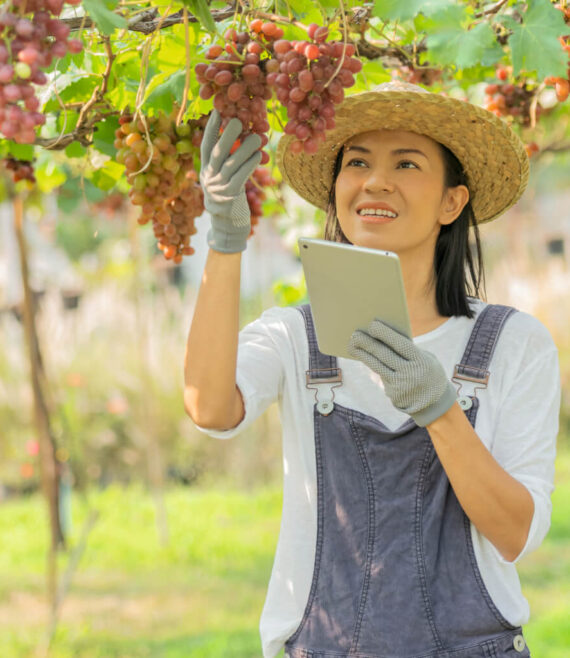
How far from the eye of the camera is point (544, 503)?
1.46 m

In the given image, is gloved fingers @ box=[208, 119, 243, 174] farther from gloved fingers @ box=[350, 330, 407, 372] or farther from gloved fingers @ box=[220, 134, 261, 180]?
gloved fingers @ box=[350, 330, 407, 372]

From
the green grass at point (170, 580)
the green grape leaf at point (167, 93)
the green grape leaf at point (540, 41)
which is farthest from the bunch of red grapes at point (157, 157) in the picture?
the green grass at point (170, 580)

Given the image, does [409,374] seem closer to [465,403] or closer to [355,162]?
[465,403]

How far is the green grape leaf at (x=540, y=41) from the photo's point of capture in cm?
120

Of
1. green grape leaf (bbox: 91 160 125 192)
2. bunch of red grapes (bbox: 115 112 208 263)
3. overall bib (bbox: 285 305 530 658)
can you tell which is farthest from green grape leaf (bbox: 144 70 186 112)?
overall bib (bbox: 285 305 530 658)

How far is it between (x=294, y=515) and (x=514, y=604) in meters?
0.41

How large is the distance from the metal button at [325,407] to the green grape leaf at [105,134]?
61 centimetres

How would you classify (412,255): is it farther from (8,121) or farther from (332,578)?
(8,121)

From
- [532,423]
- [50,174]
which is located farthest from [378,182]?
[50,174]

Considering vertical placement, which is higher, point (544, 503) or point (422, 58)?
point (422, 58)

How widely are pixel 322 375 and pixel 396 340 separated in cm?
29

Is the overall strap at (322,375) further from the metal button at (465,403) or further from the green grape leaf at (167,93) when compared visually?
the green grape leaf at (167,93)

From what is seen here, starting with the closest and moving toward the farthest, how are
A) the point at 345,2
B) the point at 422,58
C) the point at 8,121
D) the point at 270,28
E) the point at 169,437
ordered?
the point at 8,121
the point at 270,28
the point at 345,2
the point at 422,58
the point at 169,437

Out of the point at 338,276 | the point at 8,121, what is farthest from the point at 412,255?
the point at 8,121
